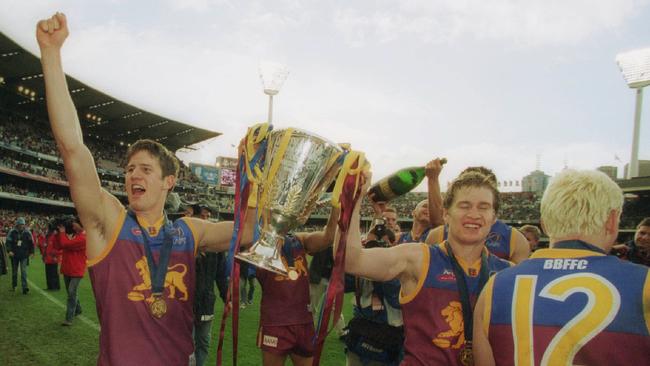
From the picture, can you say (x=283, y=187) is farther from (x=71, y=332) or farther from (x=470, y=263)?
(x=71, y=332)

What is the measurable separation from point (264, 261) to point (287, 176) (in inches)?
15.2

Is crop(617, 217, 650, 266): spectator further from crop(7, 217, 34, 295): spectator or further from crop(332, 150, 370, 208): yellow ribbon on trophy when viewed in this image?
crop(7, 217, 34, 295): spectator

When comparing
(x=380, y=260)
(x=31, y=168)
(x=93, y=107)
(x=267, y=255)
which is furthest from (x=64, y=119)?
(x=31, y=168)

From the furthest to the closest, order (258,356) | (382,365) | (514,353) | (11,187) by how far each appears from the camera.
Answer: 1. (11,187)
2. (258,356)
3. (382,365)
4. (514,353)

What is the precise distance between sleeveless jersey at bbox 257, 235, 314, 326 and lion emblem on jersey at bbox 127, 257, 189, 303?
1.60m

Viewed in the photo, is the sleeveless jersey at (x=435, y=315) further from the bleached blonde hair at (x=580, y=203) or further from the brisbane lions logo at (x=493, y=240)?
the brisbane lions logo at (x=493, y=240)

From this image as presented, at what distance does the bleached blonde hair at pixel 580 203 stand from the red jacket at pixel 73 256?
26.1 ft

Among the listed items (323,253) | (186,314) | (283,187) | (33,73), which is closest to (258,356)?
(323,253)

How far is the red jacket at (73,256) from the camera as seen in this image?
8038 mm

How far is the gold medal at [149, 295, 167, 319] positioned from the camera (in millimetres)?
2275

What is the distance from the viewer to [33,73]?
1203 inches

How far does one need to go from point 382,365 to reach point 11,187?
3917 centimetres

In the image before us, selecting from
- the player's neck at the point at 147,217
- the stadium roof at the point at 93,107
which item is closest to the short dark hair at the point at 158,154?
the player's neck at the point at 147,217

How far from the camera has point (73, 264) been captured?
8125mm
